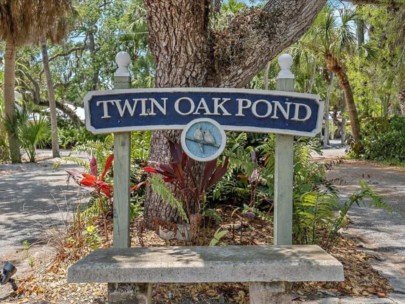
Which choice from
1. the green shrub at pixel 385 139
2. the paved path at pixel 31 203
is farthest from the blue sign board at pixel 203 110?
the green shrub at pixel 385 139

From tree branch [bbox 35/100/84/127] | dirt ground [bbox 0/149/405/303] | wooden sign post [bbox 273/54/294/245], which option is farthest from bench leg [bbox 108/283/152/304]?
tree branch [bbox 35/100/84/127]

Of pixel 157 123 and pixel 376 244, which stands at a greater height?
pixel 157 123

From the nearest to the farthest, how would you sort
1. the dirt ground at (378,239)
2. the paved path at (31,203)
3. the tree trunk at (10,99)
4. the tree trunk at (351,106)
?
the dirt ground at (378,239)
the paved path at (31,203)
the tree trunk at (10,99)
the tree trunk at (351,106)

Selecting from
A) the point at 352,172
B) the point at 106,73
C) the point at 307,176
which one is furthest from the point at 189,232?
the point at 106,73

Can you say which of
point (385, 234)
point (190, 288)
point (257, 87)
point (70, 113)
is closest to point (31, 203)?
point (190, 288)

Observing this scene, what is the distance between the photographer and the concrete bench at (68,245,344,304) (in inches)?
104

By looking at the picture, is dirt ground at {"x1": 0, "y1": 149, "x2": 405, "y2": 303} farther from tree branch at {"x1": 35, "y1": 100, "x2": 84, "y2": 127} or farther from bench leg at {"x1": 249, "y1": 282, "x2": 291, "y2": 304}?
tree branch at {"x1": 35, "y1": 100, "x2": 84, "y2": 127}

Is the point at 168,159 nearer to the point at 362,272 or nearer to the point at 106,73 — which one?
the point at 362,272

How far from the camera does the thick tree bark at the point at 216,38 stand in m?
4.32

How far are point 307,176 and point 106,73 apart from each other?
29177 millimetres

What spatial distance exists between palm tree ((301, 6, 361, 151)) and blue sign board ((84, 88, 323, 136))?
699 inches

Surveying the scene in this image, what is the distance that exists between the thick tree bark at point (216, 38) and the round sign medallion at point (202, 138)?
133 centimetres

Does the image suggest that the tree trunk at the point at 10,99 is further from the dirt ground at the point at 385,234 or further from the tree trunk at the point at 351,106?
the tree trunk at the point at 351,106

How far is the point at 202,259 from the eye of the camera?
2.79 m
